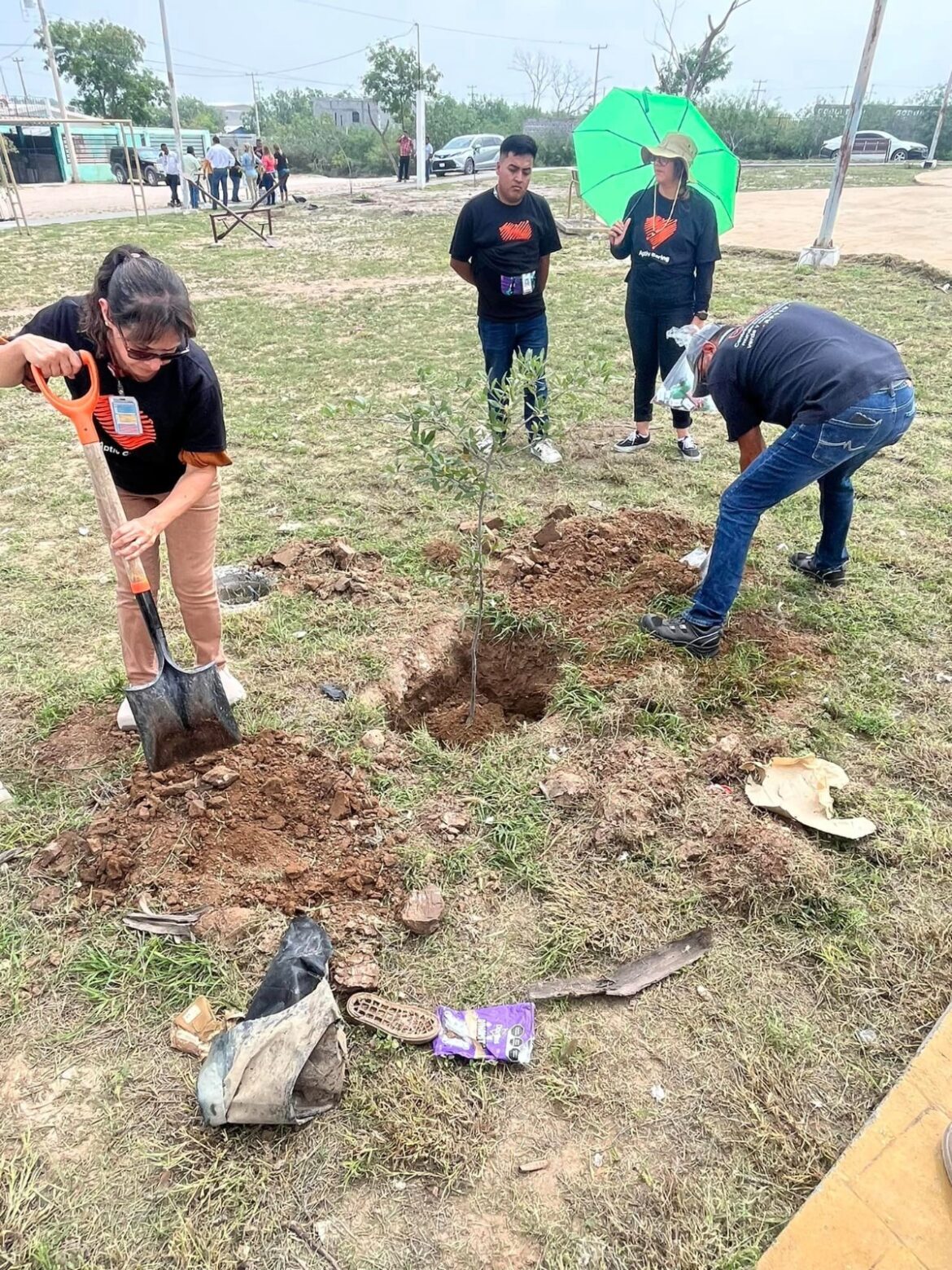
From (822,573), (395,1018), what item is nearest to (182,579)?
(395,1018)

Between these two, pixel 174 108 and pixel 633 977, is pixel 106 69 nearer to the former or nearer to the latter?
pixel 174 108

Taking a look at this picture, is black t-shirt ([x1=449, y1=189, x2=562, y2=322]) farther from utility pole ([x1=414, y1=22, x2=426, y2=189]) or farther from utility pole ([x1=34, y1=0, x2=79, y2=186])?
utility pole ([x1=34, y1=0, x2=79, y2=186])

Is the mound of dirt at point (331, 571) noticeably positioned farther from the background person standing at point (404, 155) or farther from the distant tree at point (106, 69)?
the distant tree at point (106, 69)

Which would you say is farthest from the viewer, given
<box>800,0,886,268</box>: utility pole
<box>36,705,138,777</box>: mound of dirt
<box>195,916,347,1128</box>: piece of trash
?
<box>800,0,886,268</box>: utility pole

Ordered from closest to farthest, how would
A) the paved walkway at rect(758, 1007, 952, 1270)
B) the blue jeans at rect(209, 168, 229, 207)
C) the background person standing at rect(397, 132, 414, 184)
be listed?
the paved walkway at rect(758, 1007, 952, 1270)
the blue jeans at rect(209, 168, 229, 207)
the background person standing at rect(397, 132, 414, 184)

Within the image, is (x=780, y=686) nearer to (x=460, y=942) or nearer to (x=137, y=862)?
(x=460, y=942)

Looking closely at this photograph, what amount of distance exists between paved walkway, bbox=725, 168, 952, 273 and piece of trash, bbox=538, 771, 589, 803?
466 inches

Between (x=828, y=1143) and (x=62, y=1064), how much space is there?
1898 mm

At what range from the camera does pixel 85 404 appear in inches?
88.4

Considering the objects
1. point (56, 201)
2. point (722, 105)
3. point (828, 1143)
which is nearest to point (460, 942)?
point (828, 1143)

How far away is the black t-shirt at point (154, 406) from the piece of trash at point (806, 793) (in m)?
2.16

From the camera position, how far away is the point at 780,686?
3266 millimetres

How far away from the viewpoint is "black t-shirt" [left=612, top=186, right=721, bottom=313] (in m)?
4.80

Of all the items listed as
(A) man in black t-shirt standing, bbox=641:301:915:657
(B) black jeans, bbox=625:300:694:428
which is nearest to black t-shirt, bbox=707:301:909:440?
(A) man in black t-shirt standing, bbox=641:301:915:657
